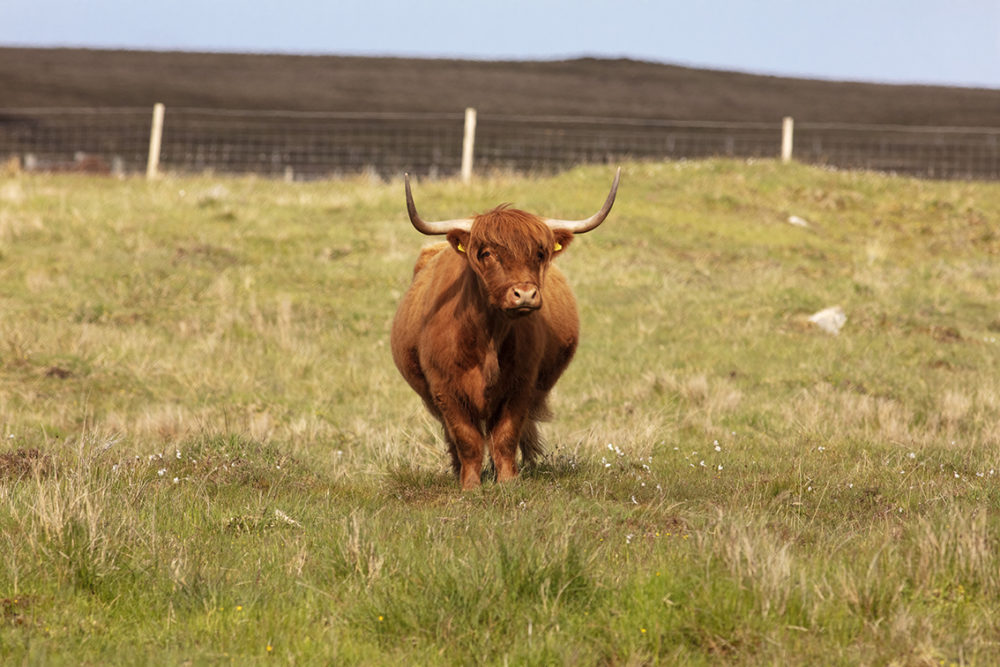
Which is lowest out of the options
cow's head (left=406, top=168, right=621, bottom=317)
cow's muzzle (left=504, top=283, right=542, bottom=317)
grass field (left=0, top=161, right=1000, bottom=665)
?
grass field (left=0, top=161, right=1000, bottom=665)

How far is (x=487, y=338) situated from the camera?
275 inches

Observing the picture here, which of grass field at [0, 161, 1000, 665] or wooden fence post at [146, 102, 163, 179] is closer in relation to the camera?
grass field at [0, 161, 1000, 665]

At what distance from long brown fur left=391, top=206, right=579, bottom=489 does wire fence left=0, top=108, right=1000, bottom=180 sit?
63.9 feet

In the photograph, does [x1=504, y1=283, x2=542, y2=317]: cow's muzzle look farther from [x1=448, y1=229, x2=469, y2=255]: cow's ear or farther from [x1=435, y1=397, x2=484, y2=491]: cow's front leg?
[x1=435, y1=397, x2=484, y2=491]: cow's front leg

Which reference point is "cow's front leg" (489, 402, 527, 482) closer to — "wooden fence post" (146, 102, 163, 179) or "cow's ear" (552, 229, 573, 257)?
"cow's ear" (552, 229, 573, 257)

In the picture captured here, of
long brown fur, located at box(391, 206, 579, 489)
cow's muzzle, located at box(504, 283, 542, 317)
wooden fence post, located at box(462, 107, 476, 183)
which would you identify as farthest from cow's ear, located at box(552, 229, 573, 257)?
wooden fence post, located at box(462, 107, 476, 183)

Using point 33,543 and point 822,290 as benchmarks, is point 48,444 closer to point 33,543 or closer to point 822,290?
point 33,543

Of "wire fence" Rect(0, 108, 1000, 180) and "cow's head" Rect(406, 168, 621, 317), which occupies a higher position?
"wire fence" Rect(0, 108, 1000, 180)

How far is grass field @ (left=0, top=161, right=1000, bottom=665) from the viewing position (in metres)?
3.99

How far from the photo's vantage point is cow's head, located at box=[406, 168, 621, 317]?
6375 millimetres

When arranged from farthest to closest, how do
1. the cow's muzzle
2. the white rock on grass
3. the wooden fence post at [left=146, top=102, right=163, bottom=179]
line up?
the wooden fence post at [left=146, top=102, right=163, bottom=179] → the white rock on grass → the cow's muzzle

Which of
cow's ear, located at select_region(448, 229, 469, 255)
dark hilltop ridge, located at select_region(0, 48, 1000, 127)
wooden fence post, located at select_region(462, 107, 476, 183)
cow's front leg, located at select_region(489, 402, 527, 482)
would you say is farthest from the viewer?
dark hilltop ridge, located at select_region(0, 48, 1000, 127)

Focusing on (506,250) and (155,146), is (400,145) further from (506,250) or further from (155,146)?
(506,250)

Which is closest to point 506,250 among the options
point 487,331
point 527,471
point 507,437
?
point 487,331
